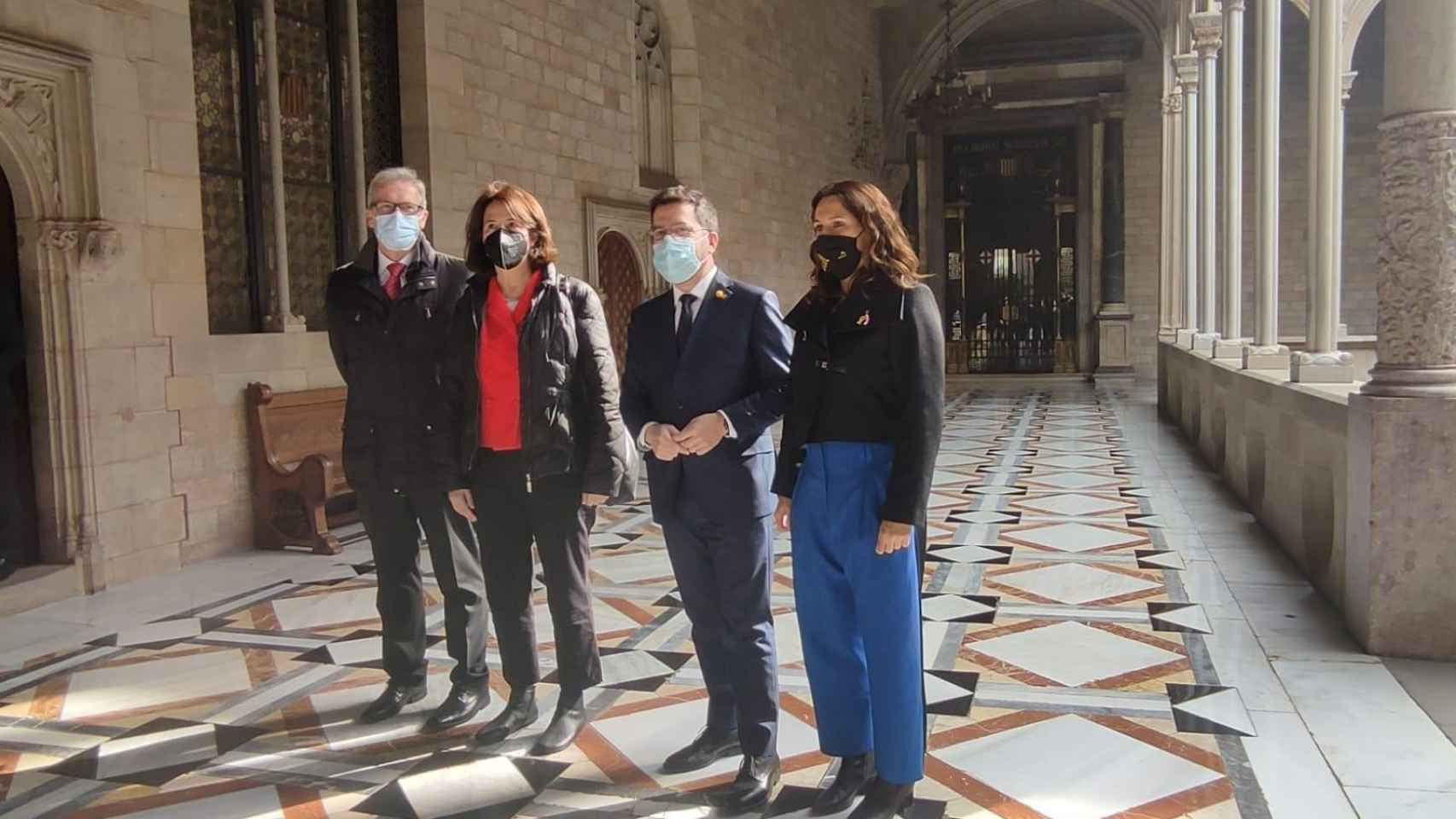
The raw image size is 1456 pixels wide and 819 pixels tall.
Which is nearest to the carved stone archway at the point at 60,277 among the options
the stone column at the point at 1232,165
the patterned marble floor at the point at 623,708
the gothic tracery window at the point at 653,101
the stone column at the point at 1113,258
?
→ the patterned marble floor at the point at 623,708

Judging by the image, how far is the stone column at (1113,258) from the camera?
16906 millimetres

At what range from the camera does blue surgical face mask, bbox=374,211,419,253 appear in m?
2.92

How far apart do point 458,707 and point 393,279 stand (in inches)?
45.9

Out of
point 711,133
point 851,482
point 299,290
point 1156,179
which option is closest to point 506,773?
point 851,482

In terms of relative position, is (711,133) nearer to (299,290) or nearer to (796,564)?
(299,290)

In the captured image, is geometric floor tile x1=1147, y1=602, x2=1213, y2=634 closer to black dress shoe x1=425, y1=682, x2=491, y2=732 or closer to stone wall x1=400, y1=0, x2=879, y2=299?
black dress shoe x1=425, y1=682, x2=491, y2=732

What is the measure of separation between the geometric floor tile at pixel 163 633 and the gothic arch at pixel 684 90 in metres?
7.24

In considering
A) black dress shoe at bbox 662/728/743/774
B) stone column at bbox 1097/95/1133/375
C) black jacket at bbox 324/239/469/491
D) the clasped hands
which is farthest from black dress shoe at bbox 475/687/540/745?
stone column at bbox 1097/95/1133/375

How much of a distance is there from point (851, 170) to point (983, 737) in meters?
13.9

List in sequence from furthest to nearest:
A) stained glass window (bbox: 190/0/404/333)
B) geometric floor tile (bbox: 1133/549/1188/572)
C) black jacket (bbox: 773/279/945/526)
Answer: stained glass window (bbox: 190/0/404/333), geometric floor tile (bbox: 1133/549/1188/572), black jacket (bbox: 773/279/945/526)

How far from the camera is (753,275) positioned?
485 inches

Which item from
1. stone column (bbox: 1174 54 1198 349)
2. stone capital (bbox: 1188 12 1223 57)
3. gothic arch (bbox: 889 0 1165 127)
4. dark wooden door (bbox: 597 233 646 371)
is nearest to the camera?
stone capital (bbox: 1188 12 1223 57)

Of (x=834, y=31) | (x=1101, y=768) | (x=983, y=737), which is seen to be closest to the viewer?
(x=1101, y=768)

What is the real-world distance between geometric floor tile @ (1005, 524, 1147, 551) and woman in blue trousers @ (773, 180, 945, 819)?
3.10 meters
